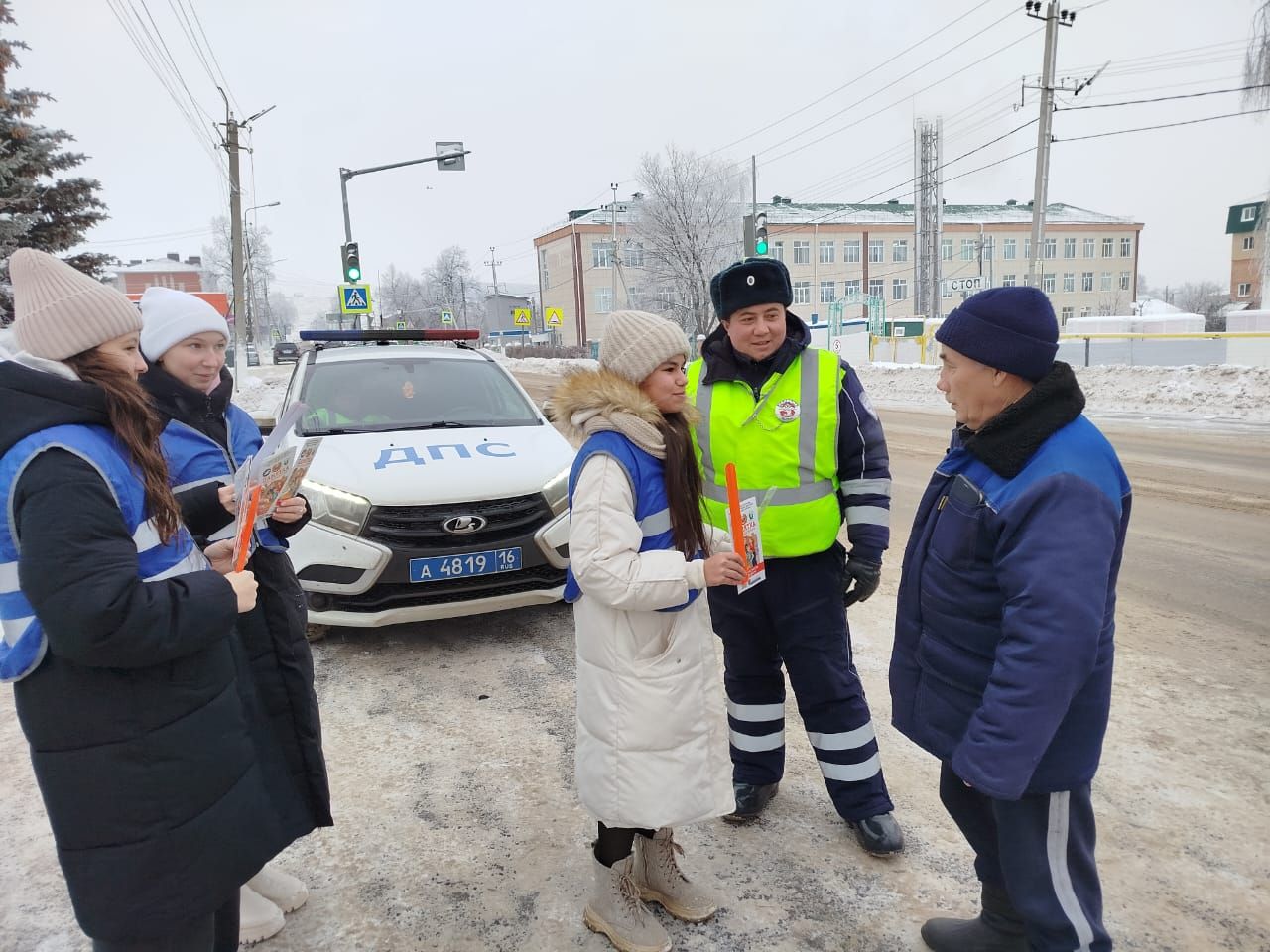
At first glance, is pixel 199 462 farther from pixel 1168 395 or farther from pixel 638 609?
pixel 1168 395

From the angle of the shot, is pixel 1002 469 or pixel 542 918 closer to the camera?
pixel 1002 469

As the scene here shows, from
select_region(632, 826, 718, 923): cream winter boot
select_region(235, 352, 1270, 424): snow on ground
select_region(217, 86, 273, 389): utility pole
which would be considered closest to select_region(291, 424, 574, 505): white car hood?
select_region(632, 826, 718, 923): cream winter boot

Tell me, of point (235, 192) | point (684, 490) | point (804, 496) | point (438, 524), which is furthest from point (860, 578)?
point (235, 192)

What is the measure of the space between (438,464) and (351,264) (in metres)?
16.0

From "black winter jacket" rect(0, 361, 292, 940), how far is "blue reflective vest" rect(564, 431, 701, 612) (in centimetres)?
90

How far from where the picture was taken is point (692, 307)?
3825 centimetres

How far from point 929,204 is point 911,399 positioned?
1488 inches

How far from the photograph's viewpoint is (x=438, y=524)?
4105 mm

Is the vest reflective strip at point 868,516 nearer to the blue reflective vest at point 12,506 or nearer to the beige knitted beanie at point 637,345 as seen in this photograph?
the beige knitted beanie at point 637,345

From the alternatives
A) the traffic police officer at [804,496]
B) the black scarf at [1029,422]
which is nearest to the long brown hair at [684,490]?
the traffic police officer at [804,496]

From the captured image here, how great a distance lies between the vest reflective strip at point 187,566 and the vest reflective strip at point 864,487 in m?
1.97

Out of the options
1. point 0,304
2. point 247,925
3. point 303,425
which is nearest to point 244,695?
point 247,925

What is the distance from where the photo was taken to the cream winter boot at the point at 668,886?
2363mm

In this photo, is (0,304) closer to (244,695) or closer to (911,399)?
(244,695)
